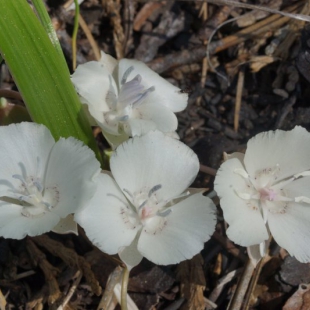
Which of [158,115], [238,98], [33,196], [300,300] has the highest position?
[33,196]

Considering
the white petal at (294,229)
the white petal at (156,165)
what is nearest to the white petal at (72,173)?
the white petal at (156,165)

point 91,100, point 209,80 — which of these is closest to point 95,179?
point 91,100

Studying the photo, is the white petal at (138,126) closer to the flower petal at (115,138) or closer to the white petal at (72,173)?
the flower petal at (115,138)

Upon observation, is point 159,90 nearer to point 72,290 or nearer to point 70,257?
point 70,257

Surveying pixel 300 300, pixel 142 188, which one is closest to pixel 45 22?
pixel 142 188

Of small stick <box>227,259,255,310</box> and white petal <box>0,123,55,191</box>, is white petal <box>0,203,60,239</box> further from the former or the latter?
small stick <box>227,259,255,310</box>

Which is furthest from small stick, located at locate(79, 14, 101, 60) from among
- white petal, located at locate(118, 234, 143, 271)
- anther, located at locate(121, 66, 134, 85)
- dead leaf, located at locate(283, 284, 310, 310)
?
dead leaf, located at locate(283, 284, 310, 310)
